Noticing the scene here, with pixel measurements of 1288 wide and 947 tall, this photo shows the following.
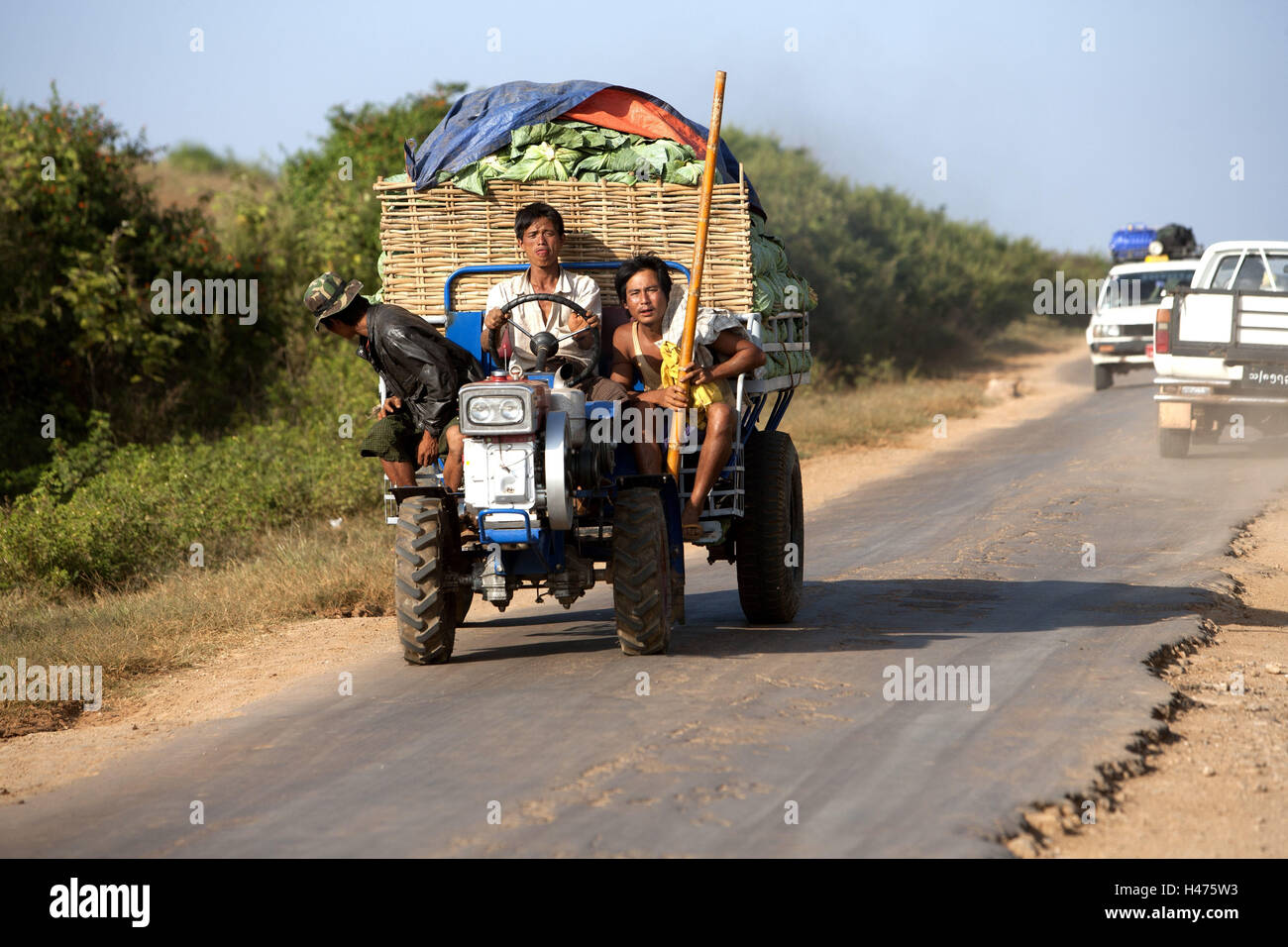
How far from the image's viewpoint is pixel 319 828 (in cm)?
458

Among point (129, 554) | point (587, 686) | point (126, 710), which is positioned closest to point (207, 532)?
point (129, 554)

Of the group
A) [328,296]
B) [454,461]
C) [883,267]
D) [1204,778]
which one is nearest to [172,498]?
[328,296]

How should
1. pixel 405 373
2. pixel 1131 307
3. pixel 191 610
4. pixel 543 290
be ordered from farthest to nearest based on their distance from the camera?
pixel 1131 307
pixel 191 610
pixel 543 290
pixel 405 373

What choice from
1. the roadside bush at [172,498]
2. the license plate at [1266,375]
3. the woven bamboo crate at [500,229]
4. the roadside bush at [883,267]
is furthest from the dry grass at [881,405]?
the woven bamboo crate at [500,229]

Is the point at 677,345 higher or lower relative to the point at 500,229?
lower

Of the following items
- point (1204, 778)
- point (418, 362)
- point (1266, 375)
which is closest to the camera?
point (1204, 778)

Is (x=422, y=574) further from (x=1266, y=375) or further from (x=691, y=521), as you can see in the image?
(x=1266, y=375)

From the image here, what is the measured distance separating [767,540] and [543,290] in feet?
6.05

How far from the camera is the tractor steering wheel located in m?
6.73

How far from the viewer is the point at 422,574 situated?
21.5ft

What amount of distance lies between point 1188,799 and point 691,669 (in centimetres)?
250

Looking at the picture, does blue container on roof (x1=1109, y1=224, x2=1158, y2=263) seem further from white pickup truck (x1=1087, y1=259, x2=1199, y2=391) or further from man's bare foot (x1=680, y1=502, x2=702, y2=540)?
man's bare foot (x1=680, y1=502, x2=702, y2=540)

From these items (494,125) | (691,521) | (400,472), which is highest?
(494,125)
